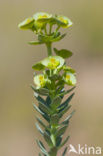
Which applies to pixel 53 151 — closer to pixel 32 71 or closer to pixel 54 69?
pixel 54 69

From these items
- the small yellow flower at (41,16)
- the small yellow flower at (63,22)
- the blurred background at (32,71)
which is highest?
the small yellow flower at (41,16)

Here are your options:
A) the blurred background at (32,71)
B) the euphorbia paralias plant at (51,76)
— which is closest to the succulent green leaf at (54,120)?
the euphorbia paralias plant at (51,76)

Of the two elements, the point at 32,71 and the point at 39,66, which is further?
the point at 32,71

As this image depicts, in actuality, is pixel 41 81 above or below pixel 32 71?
above

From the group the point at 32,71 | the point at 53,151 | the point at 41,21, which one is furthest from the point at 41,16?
the point at 32,71

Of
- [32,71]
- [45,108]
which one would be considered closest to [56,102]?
[45,108]

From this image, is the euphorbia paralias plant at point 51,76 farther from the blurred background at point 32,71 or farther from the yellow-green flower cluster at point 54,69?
the blurred background at point 32,71

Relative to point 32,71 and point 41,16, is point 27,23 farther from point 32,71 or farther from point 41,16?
point 32,71

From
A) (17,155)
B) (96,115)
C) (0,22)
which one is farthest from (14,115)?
(0,22)
